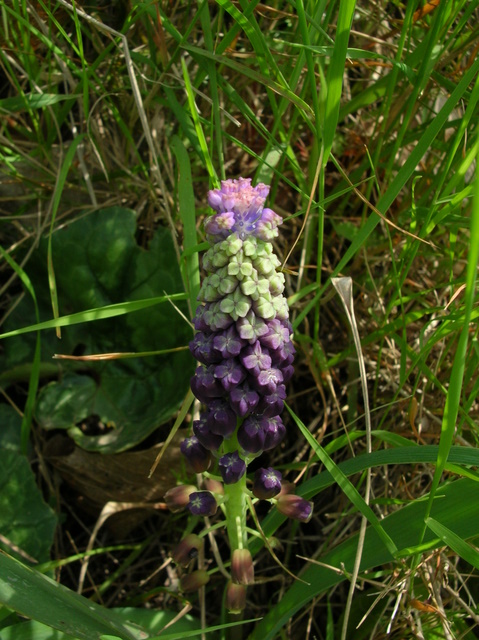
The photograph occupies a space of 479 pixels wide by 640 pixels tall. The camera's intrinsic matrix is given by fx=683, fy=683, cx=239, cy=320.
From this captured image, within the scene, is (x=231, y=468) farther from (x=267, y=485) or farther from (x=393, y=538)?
(x=393, y=538)

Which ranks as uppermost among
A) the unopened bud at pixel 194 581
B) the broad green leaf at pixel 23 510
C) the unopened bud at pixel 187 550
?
the unopened bud at pixel 187 550

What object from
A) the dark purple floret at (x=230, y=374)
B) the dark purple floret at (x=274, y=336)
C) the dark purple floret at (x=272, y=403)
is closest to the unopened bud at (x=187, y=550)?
the dark purple floret at (x=272, y=403)

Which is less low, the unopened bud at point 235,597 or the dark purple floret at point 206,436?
the dark purple floret at point 206,436

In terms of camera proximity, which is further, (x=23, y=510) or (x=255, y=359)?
(x=23, y=510)

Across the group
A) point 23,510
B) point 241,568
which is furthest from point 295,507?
point 23,510

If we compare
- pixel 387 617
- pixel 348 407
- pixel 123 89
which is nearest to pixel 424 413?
pixel 348 407

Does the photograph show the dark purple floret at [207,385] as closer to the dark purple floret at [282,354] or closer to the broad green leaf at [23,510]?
the dark purple floret at [282,354]
